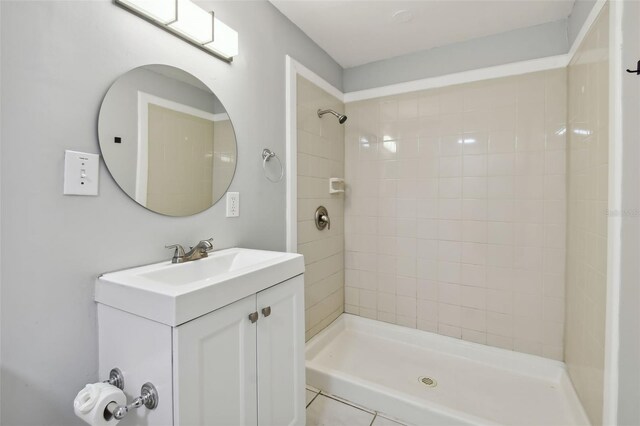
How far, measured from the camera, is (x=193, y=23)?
3.94 feet

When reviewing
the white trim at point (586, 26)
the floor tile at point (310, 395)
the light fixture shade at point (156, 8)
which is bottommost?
the floor tile at point (310, 395)

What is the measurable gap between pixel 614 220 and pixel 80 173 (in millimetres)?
1893

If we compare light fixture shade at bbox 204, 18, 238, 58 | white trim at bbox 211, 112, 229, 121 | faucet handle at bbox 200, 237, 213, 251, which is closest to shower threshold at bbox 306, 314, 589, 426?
faucet handle at bbox 200, 237, 213, 251

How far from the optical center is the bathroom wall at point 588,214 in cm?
125

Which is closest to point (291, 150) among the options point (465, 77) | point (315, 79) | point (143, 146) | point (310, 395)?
point (315, 79)

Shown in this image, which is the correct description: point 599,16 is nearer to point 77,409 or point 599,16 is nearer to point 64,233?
point 64,233

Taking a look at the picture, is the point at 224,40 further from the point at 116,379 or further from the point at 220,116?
the point at 116,379

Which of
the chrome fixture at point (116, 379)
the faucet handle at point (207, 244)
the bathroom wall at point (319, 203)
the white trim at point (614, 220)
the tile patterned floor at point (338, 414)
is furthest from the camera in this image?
the bathroom wall at point (319, 203)

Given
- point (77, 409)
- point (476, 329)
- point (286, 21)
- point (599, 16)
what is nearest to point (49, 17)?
point (77, 409)

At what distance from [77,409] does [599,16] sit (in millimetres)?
2387

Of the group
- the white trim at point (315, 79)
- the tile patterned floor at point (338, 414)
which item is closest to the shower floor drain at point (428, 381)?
the tile patterned floor at point (338, 414)

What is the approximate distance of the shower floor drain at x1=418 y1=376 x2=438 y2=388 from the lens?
1.79 metres

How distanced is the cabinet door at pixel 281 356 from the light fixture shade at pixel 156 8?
3.55 ft

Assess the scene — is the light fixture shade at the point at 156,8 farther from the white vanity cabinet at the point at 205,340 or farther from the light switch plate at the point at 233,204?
the white vanity cabinet at the point at 205,340
